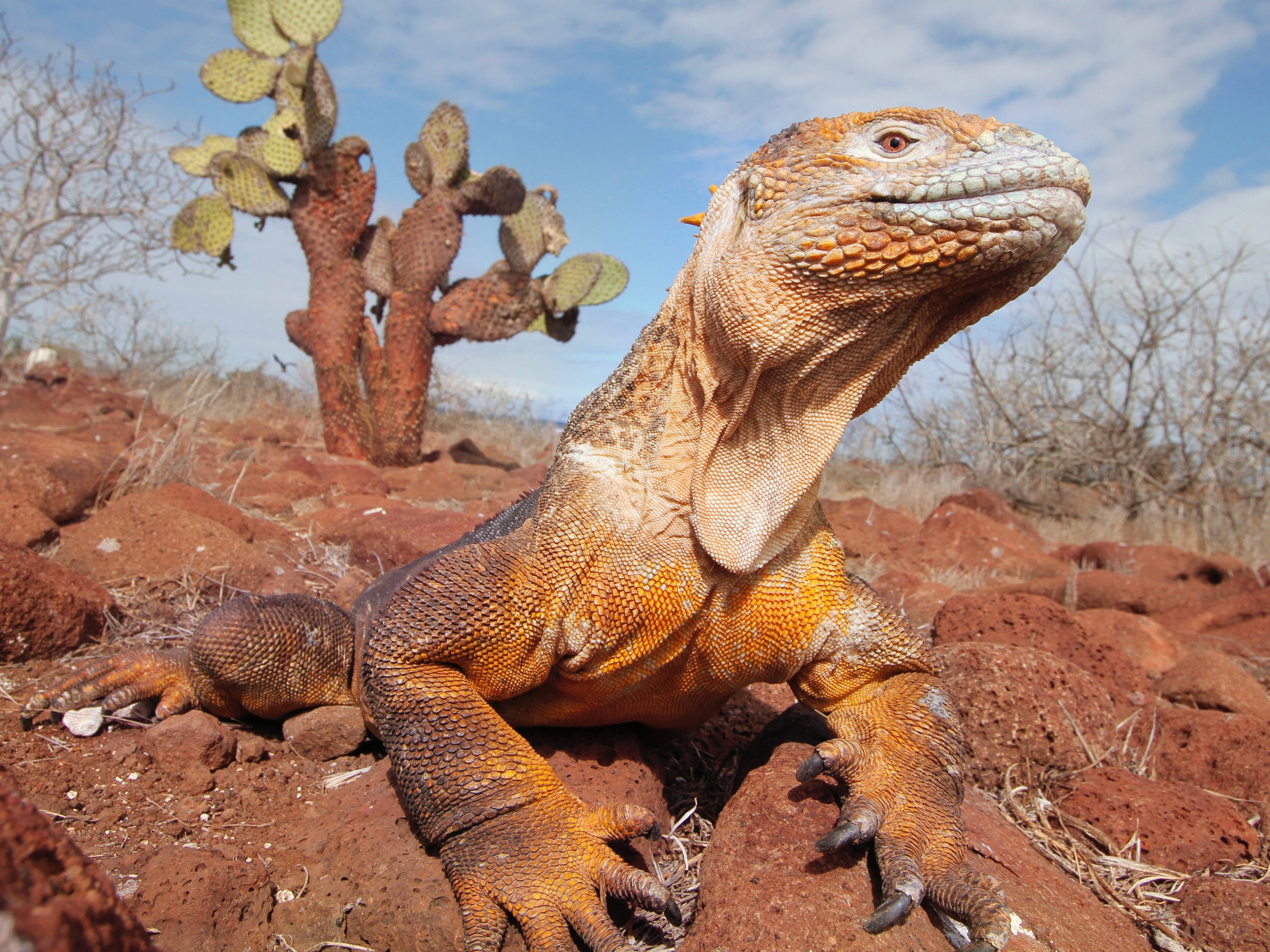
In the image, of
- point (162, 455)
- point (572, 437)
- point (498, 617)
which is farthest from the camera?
point (162, 455)

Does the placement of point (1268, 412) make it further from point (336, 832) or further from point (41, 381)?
point (41, 381)

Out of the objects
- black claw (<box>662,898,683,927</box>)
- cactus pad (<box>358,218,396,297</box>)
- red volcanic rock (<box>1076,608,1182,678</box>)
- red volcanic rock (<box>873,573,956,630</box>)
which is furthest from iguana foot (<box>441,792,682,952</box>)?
cactus pad (<box>358,218,396,297</box>)

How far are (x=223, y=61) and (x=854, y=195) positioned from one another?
11329 millimetres

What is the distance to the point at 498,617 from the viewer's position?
243 centimetres

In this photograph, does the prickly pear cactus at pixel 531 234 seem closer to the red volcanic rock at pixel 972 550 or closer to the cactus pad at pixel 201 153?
the cactus pad at pixel 201 153

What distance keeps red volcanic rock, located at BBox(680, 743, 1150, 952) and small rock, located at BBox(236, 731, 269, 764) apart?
1956mm

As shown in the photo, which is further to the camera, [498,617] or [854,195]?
[498,617]

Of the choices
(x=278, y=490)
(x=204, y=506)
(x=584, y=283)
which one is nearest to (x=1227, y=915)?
(x=204, y=506)

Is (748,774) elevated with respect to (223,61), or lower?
lower

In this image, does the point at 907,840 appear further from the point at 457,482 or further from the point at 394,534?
the point at 457,482

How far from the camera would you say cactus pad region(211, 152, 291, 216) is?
439 inches

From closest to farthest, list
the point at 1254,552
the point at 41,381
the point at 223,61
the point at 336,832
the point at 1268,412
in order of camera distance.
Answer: the point at 336,832, the point at 223,61, the point at 1254,552, the point at 1268,412, the point at 41,381

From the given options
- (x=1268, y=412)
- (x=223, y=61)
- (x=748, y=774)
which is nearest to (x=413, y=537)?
(x=748, y=774)

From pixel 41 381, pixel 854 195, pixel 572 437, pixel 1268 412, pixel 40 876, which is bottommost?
pixel 41 381
